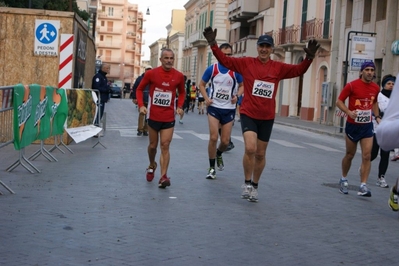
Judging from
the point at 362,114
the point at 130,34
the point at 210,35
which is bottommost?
the point at 362,114

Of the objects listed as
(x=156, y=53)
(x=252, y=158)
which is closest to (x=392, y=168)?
(x=252, y=158)

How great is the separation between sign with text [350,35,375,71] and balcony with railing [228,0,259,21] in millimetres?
33599

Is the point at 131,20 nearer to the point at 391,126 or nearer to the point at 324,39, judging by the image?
the point at 324,39

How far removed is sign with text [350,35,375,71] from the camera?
98.3 ft

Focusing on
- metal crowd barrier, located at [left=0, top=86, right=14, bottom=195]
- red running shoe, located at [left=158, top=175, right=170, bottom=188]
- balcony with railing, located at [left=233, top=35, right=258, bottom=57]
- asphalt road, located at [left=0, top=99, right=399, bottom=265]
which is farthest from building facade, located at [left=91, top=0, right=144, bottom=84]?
red running shoe, located at [left=158, top=175, right=170, bottom=188]

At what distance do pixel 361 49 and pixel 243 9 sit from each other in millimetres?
34072

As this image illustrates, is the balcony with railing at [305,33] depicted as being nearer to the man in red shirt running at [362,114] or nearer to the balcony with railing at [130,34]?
the man in red shirt running at [362,114]

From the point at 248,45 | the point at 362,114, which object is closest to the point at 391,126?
the point at 362,114

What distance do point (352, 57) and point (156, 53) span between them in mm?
149489

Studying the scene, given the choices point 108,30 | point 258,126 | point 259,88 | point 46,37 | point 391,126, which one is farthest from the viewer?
point 108,30

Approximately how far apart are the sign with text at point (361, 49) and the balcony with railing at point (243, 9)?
33.6m

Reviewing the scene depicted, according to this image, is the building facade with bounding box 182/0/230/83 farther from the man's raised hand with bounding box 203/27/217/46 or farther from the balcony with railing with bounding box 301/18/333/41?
the man's raised hand with bounding box 203/27/217/46

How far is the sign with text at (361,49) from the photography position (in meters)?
30.0

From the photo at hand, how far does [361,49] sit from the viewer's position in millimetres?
30031
